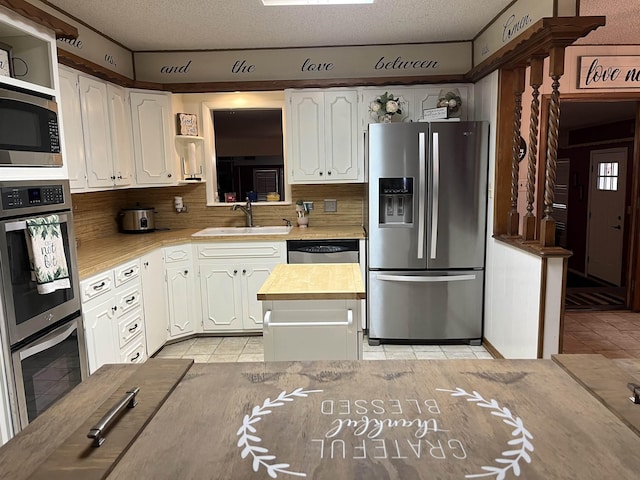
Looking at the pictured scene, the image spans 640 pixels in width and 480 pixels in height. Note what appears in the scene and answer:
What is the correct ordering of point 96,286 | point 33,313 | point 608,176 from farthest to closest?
1. point 608,176
2. point 96,286
3. point 33,313

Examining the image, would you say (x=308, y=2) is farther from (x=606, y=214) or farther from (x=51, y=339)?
(x=606, y=214)

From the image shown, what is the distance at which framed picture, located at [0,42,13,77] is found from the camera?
2102 mm

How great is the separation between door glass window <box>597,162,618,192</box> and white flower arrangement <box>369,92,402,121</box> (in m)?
3.71

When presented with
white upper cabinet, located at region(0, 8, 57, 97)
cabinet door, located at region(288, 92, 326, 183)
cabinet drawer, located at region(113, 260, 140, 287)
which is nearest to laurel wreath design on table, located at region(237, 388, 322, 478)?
white upper cabinet, located at region(0, 8, 57, 97)

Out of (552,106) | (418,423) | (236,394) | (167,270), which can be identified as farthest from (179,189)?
(418,423)

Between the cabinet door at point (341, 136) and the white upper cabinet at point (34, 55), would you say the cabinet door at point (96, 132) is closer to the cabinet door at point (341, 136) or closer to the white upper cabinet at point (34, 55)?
the white upper cabinet at point (34, 55)

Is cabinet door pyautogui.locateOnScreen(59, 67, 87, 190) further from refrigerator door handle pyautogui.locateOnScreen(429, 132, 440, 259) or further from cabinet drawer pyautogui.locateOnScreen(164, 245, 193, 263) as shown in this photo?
refrigerator door handle pyautogui.locateOnScreen(429, 132, 440, 259)

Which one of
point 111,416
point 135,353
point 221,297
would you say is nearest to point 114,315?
point 135,353

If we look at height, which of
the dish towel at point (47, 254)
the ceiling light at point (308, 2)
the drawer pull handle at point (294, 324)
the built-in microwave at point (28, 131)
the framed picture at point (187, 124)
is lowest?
the drawer pull handle at point (294, 324)

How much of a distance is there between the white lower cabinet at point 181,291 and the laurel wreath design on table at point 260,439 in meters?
2.92

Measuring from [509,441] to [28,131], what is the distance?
229cm

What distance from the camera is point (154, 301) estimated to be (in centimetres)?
368

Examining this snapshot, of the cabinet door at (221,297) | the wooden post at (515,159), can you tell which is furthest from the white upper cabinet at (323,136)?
the wooden post at (515,159)

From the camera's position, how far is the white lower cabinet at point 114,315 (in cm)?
271
